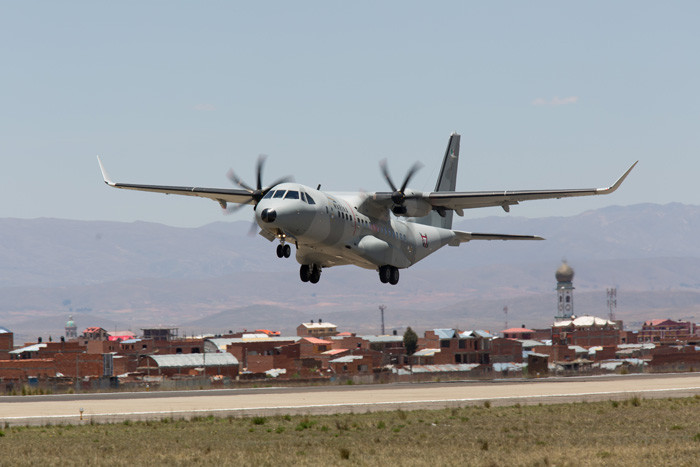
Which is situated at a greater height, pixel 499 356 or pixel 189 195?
pixel 189 195

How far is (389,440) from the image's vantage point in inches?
1433

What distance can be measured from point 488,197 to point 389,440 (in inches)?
764

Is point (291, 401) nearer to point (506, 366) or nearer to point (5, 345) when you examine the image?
point (5, 345)

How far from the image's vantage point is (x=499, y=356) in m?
148

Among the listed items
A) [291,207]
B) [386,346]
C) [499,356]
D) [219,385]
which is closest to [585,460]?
[291,207]

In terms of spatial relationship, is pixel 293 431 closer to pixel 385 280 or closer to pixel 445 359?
pixel 385 280

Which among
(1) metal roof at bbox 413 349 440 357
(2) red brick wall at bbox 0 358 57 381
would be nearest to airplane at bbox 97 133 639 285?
(2) red brick wall at bbox 0 358 57 381

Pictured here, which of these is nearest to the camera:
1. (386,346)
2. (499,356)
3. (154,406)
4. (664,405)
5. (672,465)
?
(672,465)

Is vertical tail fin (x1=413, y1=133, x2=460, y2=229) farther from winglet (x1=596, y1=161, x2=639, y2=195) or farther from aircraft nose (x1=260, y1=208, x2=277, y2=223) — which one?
aircraft nose (x1=260, y1=208, x2=277, y2=223)

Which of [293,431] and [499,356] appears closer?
[293,431]

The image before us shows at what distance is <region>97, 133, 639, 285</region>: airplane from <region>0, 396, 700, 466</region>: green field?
8.36m

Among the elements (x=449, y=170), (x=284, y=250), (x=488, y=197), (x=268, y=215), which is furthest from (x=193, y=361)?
(x=268, y=215)

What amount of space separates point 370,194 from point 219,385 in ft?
133

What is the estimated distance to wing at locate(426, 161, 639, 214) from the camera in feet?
165
